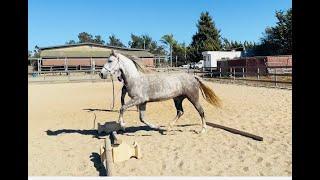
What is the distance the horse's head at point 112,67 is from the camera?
6586mm

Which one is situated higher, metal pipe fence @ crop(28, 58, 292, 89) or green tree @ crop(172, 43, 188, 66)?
green tree @ crop(172, 43, 188, 66)

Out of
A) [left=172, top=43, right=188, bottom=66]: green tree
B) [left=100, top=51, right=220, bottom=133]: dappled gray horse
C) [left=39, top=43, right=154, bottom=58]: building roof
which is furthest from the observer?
[left=172, top=43, right=188, bottom=66]: green tree

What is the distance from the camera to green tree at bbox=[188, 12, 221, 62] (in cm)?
5212

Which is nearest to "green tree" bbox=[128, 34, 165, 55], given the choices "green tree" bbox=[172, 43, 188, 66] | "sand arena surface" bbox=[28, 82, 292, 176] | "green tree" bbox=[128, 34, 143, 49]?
"green tree" bbox=[128, 34, 143, 49]

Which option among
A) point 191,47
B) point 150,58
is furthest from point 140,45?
point 150,58

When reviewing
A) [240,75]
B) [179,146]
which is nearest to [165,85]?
[179,146]

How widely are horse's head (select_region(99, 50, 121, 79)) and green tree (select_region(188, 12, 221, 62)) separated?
4554 centimetres

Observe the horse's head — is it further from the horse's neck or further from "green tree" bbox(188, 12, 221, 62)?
"green tree" bbox(188, 12, 221, 62)

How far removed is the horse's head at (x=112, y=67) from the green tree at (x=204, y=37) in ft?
149

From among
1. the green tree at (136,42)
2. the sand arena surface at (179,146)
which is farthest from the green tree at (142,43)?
the sand arena surface at (179,146)

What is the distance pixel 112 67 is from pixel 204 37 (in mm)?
47788

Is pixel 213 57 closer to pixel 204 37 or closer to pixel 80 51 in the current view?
pixel 204 37

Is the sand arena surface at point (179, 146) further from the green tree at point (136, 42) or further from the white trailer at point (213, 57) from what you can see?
the green tree at point (136, 42)
